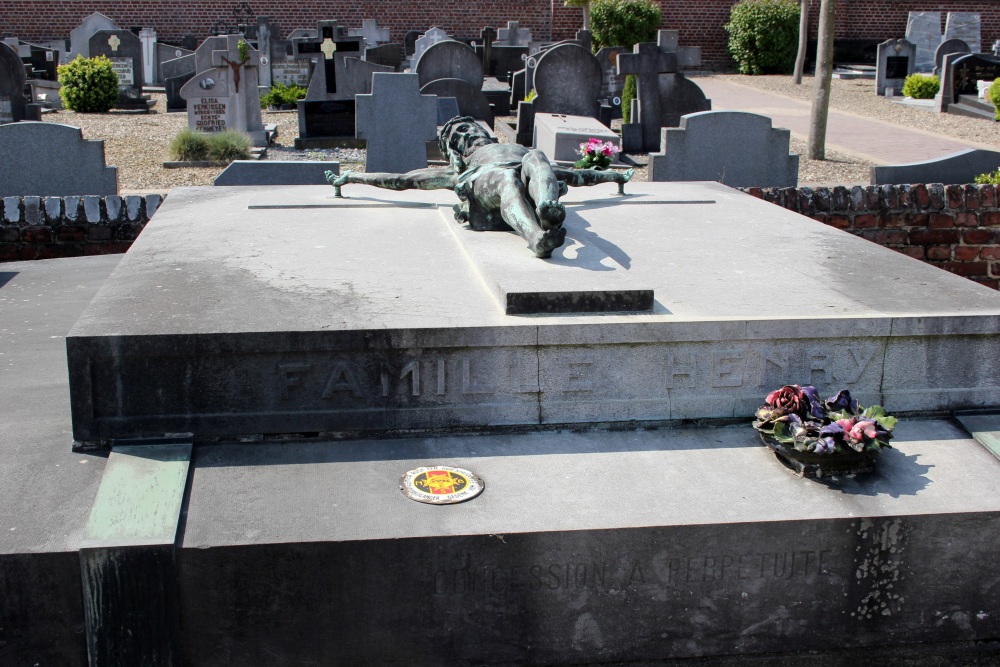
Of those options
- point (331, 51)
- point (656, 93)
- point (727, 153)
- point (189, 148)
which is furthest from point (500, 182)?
point (331, 51)

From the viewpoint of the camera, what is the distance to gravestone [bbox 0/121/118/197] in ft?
25.9

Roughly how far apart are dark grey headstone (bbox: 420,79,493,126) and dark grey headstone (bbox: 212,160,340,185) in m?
7.36

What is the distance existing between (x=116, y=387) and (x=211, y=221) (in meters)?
2.11

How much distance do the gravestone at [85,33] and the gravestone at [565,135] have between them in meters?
15.2

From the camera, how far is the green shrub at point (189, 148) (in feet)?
40.2

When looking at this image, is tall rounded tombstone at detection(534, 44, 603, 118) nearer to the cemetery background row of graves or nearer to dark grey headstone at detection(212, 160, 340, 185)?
the cemetery background row of graves

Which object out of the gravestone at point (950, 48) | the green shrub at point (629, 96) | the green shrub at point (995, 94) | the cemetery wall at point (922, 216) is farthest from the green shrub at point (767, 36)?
the cemetery wall at point (922, 216)

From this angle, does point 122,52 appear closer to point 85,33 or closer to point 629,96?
point 85,33

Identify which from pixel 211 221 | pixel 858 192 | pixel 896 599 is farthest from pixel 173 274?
pixel 858 192

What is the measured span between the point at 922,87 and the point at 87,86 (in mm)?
16165

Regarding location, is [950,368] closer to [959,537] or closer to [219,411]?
[959,537]

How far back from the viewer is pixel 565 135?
471 inches

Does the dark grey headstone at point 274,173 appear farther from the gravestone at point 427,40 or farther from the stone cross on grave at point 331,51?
the gravestone at point 427,40

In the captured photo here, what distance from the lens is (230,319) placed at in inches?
Result: 138
